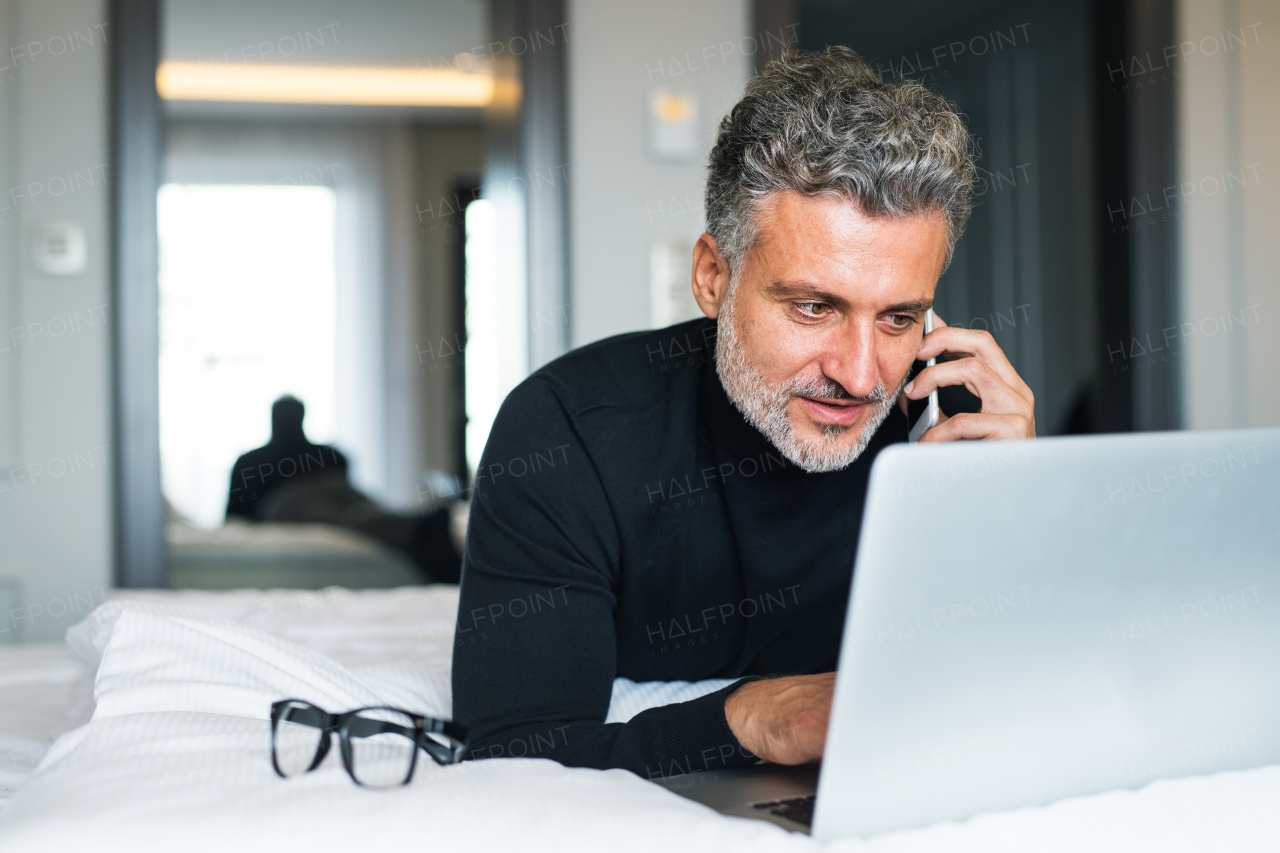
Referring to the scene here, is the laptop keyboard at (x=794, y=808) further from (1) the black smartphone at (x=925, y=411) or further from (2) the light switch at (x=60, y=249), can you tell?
(2) the light switch at (x=60, y=249)

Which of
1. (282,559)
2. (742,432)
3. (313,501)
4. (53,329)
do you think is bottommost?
(282,559)

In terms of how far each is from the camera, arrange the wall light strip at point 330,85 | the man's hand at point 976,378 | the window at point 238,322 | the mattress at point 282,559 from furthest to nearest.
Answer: the wall light strip at point 330,85 → the window at point 238,322 → the mattress at point 282,559 → the man's hand at point 976,378

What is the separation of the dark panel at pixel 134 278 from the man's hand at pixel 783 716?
220 centimetres

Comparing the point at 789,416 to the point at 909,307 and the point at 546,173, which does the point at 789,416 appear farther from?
the point at 546,173

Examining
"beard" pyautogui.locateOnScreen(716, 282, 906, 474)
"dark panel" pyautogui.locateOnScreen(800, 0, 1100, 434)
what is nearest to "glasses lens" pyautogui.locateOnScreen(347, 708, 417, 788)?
"beard" pyautogui.locateOnScreen(716, 282, 906, 474)

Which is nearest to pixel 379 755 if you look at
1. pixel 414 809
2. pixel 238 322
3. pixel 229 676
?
pixel 414 809

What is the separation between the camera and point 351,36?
5125mm

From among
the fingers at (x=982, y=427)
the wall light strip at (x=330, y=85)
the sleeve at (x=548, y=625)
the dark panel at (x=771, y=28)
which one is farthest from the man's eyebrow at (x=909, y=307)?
the wall light strip at (x=330, y=85)

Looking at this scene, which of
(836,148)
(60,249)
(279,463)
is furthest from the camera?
(279,463)

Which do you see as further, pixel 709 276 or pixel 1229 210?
pixel 1229 210

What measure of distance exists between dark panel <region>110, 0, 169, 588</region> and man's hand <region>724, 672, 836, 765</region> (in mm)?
2203

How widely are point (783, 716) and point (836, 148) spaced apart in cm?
58

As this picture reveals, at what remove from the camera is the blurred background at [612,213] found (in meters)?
2.62

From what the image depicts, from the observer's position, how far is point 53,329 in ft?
8.58
